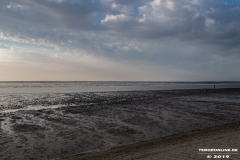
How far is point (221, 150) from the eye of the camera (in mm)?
6352

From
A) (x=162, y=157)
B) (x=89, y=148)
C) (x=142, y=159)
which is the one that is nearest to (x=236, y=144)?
(x=162, y=157)

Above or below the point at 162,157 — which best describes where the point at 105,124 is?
below

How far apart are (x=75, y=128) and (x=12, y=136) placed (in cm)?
423

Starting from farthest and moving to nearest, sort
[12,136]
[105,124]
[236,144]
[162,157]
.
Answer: [105,124] < [12,136] < [236,144] < [162,157]

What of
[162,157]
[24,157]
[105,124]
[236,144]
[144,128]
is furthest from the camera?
[105,124]

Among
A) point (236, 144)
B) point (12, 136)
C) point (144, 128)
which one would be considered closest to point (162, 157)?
point (236, 144)

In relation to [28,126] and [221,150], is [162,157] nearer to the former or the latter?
[221,150]

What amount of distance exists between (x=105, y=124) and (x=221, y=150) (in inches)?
357

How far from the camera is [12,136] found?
33.5 feet

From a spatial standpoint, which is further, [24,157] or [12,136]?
[12,136]

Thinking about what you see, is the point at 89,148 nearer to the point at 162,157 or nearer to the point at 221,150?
the point at 162,157

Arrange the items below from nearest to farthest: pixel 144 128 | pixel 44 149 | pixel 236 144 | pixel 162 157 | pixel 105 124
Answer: pixel 162 157 → pixel 236 144 → pixel 44 149 → pixel 144 128 → pixel 105 124

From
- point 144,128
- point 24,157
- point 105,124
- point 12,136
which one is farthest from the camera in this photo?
point 105,124

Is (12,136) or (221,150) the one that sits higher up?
(221,150)
